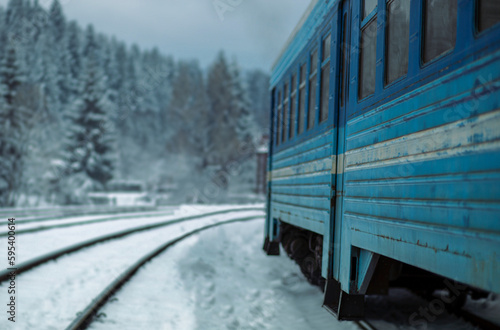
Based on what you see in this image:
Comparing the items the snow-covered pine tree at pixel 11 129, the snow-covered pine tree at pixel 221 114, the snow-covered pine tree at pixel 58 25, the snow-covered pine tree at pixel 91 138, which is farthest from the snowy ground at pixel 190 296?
the snow-covered pine tree at pixel 58 25

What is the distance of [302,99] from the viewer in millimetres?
6887

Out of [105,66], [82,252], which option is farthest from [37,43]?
[82,252]

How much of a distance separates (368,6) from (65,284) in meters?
5.67

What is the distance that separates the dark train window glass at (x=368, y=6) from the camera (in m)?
3.93

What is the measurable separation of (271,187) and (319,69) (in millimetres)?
3763

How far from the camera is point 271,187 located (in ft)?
29.6

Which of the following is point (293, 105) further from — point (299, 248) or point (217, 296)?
point (217, 296)

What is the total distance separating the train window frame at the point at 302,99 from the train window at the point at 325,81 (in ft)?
2.62

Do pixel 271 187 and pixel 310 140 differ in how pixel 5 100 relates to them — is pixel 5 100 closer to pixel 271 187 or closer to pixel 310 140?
pixel 271 187

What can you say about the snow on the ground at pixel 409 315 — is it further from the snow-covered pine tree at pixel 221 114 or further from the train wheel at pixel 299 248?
the snow-covered pine tree at pixel 221 114

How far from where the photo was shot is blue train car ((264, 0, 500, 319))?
235 centimetres

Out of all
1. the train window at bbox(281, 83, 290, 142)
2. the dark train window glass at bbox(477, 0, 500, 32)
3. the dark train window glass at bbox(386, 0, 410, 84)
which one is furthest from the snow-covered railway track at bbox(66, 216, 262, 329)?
the dark train window glass at bbox(477, 0, 500, 32)

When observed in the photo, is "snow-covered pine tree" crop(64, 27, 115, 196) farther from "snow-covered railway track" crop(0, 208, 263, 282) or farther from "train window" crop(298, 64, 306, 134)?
"train window" crop(298, 64, 306, 134)

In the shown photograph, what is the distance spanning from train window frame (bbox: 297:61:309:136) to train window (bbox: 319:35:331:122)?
0.80 m
